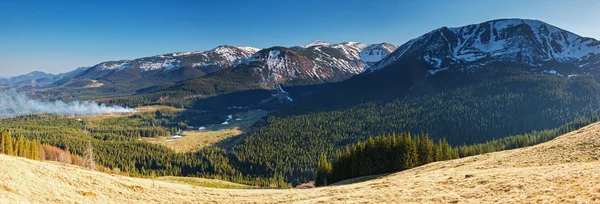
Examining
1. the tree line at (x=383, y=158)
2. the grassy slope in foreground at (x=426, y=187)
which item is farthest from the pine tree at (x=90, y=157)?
the tree line at (x=383, y=158)

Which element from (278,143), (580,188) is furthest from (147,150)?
(580,188)

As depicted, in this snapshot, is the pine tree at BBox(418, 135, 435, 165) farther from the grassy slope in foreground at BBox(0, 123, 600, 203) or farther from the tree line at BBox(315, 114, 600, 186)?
the grassy slope in foreground at BBox(0, 123, 600, 203)

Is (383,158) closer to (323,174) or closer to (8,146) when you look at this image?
(323,174)

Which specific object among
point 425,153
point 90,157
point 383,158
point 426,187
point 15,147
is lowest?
point 383,158

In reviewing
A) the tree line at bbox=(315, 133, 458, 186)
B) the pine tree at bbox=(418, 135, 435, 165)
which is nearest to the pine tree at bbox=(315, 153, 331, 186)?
the tree line at bbox=(315, 133, 458, 186)

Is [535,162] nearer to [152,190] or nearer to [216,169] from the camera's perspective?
[152,190]

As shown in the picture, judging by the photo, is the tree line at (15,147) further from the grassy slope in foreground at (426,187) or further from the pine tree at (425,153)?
the pine tree at (425,153)

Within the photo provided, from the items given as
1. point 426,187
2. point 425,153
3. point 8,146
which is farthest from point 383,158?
point 8,146

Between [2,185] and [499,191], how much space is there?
1893 inches

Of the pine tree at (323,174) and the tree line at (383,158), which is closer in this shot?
the tree line at (383,158)

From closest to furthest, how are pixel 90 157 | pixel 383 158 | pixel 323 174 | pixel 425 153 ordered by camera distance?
pixel 90 157 → pixel 383 158 → pixel 425 153 → pixel 323 174

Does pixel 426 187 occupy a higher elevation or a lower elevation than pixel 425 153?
higher

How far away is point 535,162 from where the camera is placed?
143 ft

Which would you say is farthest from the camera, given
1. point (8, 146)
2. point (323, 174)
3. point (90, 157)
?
point (323, 174)
